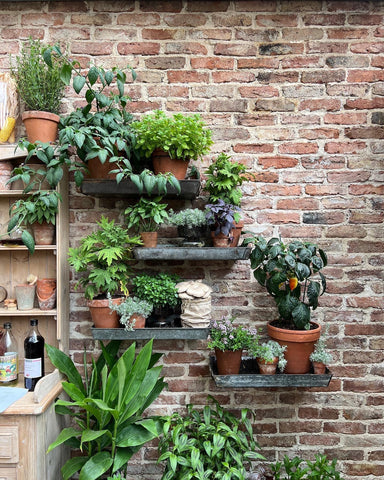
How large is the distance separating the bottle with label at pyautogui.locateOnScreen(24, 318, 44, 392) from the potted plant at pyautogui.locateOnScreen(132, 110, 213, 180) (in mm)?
1005

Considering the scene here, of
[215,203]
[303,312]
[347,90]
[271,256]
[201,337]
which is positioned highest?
[347,90]

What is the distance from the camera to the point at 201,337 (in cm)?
170

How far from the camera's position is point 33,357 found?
5.80ft

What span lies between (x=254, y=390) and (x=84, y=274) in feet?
3.70

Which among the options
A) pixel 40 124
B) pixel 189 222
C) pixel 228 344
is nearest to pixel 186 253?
pixel 189 222

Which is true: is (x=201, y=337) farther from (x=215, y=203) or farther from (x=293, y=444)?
(x=293, y=444)

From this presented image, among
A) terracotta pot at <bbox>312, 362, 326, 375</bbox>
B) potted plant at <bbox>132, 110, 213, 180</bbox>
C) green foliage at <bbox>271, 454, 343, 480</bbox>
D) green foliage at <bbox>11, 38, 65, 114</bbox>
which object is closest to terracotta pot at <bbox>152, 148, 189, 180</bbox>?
potted plant at <bbox>132, 110, 213, 180</bbox>

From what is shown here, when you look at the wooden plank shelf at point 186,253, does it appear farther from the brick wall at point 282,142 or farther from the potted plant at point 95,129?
the potted plant at point 95,129

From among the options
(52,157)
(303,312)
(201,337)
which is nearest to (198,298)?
(201,337)

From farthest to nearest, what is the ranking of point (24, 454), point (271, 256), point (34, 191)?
Result: point (34, 191) < point (271, 256) < point (24, 454)

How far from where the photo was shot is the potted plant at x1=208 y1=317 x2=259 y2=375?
5.59 ft

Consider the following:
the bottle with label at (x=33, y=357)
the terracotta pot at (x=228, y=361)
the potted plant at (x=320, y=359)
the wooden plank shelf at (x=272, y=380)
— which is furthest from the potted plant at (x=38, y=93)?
the potted plant at (x=320, y=359)

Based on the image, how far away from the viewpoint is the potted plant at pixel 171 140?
1.62 meters

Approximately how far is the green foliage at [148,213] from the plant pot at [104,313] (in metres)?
0.38
